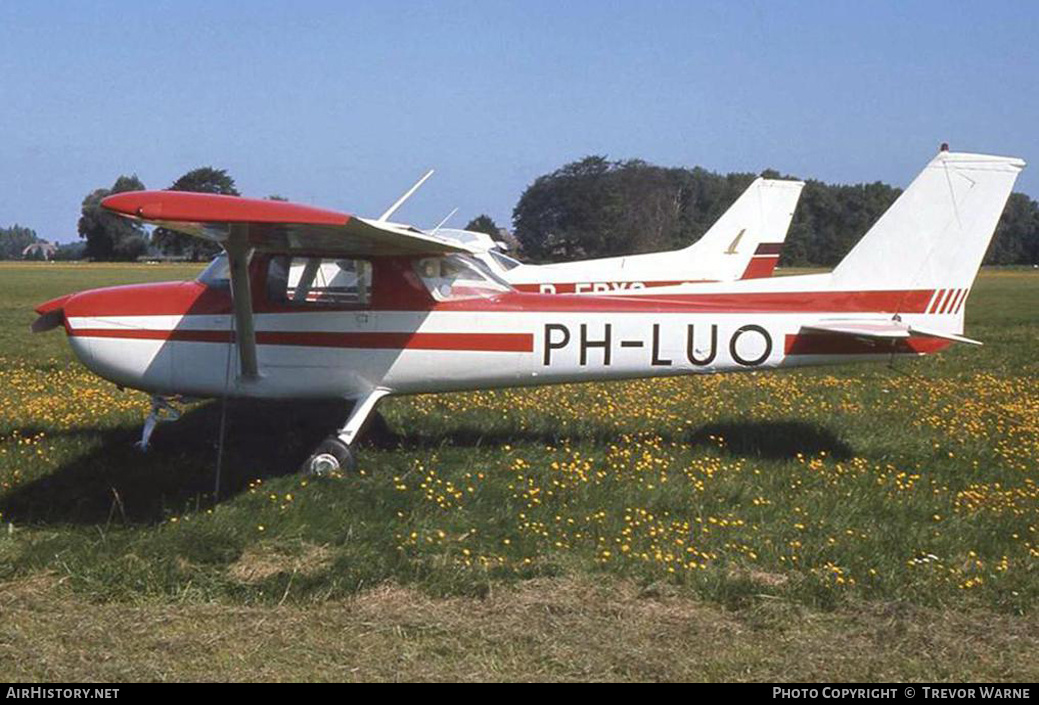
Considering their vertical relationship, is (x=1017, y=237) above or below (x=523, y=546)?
above

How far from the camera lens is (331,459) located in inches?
288

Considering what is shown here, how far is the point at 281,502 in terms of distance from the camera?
21.6ft

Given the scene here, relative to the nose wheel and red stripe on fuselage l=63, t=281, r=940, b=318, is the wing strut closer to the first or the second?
red stripe on fuselage l=63, t=281, r=940, b=318

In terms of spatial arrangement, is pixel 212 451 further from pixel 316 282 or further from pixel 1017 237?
pixel 1017 237

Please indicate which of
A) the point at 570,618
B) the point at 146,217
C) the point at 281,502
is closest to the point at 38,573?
the point at 281,502

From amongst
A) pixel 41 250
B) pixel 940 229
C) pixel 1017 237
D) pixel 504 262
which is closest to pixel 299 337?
pixel 940 229

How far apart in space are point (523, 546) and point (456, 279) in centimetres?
259

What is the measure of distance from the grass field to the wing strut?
0.78 m

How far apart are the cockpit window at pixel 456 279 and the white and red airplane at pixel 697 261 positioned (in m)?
6.51

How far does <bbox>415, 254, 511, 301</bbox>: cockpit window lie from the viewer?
7.85 meters

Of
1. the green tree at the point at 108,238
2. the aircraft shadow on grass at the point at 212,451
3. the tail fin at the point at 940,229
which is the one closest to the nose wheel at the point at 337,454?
the aircraft shadow on grass at the point at 212,451

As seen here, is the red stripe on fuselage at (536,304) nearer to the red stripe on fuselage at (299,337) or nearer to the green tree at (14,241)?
the red stripe on fuselage at (299,337)

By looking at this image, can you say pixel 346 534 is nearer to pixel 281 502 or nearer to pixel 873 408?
pixel 281 502
